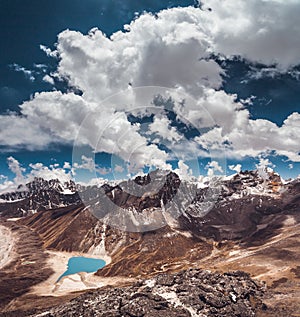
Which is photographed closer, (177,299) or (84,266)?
(177,299)

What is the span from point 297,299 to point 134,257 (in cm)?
11853

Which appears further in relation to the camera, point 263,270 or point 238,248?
Answer: point 238,248

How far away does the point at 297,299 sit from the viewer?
78250 millimetres

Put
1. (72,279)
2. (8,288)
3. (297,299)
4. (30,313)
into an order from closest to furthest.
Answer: (297,299) → (30,313) → (8,288) → (72,279)

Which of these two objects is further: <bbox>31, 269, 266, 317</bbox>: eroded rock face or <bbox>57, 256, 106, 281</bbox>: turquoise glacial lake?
<bbox>57, 256, 106, 281</bbox>: turquoise glacial lake

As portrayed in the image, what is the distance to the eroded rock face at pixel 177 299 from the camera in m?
67.7

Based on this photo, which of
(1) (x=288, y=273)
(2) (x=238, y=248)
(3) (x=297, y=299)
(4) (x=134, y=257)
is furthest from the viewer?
(2) (x=238, y=248)

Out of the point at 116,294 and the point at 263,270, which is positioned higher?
the point at 116,294

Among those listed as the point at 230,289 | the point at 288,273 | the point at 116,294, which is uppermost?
the point at 116,294

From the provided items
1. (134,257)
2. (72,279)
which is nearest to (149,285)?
(72,279)

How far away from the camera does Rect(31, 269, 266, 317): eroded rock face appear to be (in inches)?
2664

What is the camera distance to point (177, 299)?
7188cm

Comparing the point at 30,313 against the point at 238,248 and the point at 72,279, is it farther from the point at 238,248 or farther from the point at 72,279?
the point at 238,248

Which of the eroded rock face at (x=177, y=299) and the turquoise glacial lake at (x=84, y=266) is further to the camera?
the turquoise glacial lake at (x=84, y=266)
